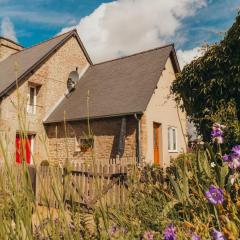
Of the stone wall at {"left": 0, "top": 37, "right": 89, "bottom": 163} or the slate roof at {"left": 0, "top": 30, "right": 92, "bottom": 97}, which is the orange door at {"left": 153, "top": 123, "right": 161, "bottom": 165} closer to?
the stone wall at {"left": 0, "top": 37, "right": 89, "bottom": 163}

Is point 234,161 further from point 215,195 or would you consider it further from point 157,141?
point 157,141

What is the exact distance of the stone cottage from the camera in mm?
15711

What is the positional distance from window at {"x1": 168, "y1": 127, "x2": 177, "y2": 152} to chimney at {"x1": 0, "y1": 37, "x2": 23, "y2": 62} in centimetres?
1387

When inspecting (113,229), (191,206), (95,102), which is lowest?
(113,229)

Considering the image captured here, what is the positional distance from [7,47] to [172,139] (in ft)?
48.2

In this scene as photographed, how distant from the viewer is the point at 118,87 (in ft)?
61.0

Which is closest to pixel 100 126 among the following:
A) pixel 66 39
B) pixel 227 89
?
pixel 66 39

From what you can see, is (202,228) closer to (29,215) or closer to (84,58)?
(29,215)

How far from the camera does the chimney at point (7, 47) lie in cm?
2461

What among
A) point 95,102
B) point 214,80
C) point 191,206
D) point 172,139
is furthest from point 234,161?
A: point 172,139

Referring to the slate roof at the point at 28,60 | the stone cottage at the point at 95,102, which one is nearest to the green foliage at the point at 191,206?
the stone cottage at the point at 95,102

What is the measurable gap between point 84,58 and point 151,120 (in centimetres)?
880

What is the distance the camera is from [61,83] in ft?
66.7

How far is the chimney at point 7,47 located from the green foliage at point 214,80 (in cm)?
1891
